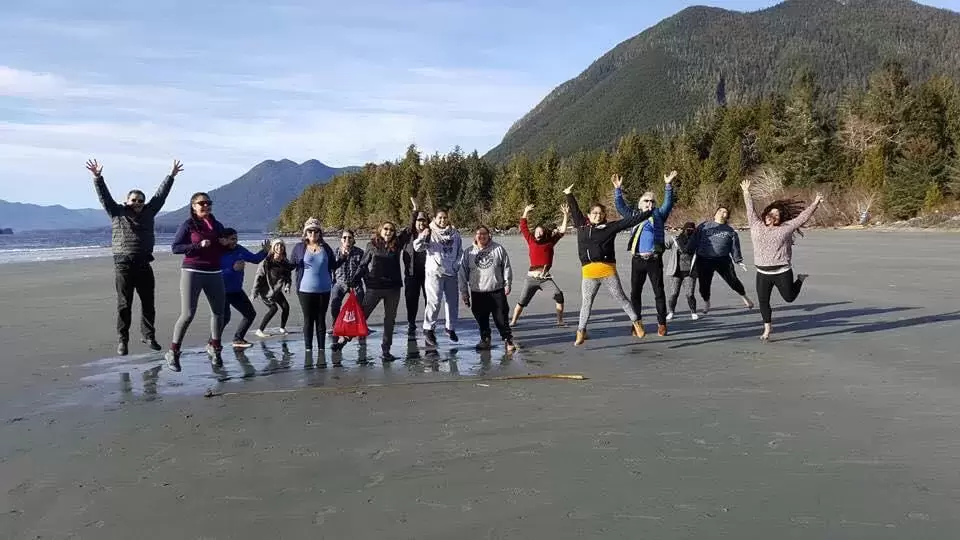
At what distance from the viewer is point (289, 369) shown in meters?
8.59

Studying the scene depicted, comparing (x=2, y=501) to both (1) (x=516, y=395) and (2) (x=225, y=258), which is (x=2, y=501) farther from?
(2) (x=225, y=258)

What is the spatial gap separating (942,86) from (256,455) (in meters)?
71.0

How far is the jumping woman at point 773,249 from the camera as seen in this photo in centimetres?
977

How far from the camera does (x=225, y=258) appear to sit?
1028 centimetres

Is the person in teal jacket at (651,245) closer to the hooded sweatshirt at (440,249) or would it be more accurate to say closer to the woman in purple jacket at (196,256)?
the hooded sweatshirt at (440,249)

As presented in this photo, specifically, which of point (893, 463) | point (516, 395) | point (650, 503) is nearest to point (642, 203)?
point (516, 395)

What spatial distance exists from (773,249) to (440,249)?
14.7 ft

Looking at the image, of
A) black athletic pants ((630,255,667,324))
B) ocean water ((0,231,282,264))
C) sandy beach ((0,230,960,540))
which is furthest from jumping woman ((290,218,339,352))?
ocean water ((0,231,282,264))

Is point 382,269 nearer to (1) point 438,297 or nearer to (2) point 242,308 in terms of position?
(1) point 438,297

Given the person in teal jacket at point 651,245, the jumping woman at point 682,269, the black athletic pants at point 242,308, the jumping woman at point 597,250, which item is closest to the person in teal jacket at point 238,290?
the black athletic pants at point 242,308

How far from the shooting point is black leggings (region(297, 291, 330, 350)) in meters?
9.43

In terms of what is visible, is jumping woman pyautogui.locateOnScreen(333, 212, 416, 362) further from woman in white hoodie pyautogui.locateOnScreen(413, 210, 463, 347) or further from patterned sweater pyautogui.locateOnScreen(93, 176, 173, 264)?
patterned sweater pyautogui.locateOnScreen(93, 176, 173, 264)

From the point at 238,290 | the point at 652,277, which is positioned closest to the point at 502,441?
the point at 652,277

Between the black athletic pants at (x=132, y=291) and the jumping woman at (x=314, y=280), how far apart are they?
1.90 meters
